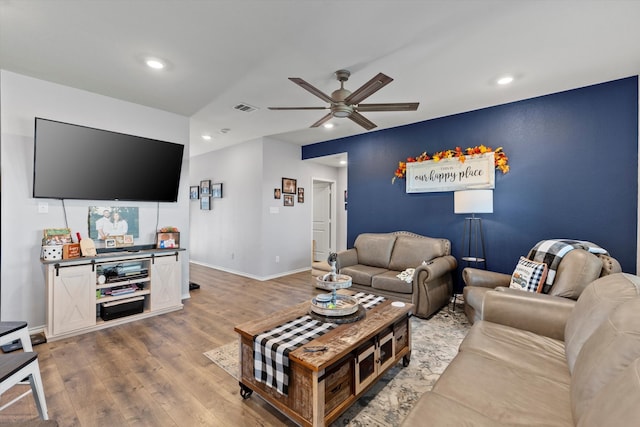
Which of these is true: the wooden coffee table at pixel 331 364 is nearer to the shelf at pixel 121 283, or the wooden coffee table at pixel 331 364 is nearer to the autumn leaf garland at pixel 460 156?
the shelf at pixel 121 283

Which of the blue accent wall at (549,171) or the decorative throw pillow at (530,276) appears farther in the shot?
the blue accent wall at (549,171)

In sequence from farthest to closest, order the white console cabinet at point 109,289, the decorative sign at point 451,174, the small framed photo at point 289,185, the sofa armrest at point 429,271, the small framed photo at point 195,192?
the small framed photo at point 195,192
the small framed photo at point 289,185
the decorative sign at point 451,174
the sofa armrest at point 429,271
the white console cabinet at point 109,289

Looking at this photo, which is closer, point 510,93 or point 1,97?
point 1,97

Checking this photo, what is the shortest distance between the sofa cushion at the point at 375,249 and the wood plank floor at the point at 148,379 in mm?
1712

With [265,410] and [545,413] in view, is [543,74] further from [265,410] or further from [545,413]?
[265,410]

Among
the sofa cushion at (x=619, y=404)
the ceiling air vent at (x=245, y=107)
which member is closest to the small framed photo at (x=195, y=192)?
the ceiling air vent at (x=245, y=107)

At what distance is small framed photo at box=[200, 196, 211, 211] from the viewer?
641 cm

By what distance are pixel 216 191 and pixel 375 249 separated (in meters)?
3.74

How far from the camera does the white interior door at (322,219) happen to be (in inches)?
278

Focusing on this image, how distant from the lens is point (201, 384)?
82.0 inches

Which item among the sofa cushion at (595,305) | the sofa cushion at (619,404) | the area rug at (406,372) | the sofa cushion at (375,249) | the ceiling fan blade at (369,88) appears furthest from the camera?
the sofa cushion at (375,249)

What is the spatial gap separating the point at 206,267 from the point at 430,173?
4.97 metres

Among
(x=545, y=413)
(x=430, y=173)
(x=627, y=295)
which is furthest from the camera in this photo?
(x=430, y=173)

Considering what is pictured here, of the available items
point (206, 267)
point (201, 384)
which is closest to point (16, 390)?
point (201, 384)
